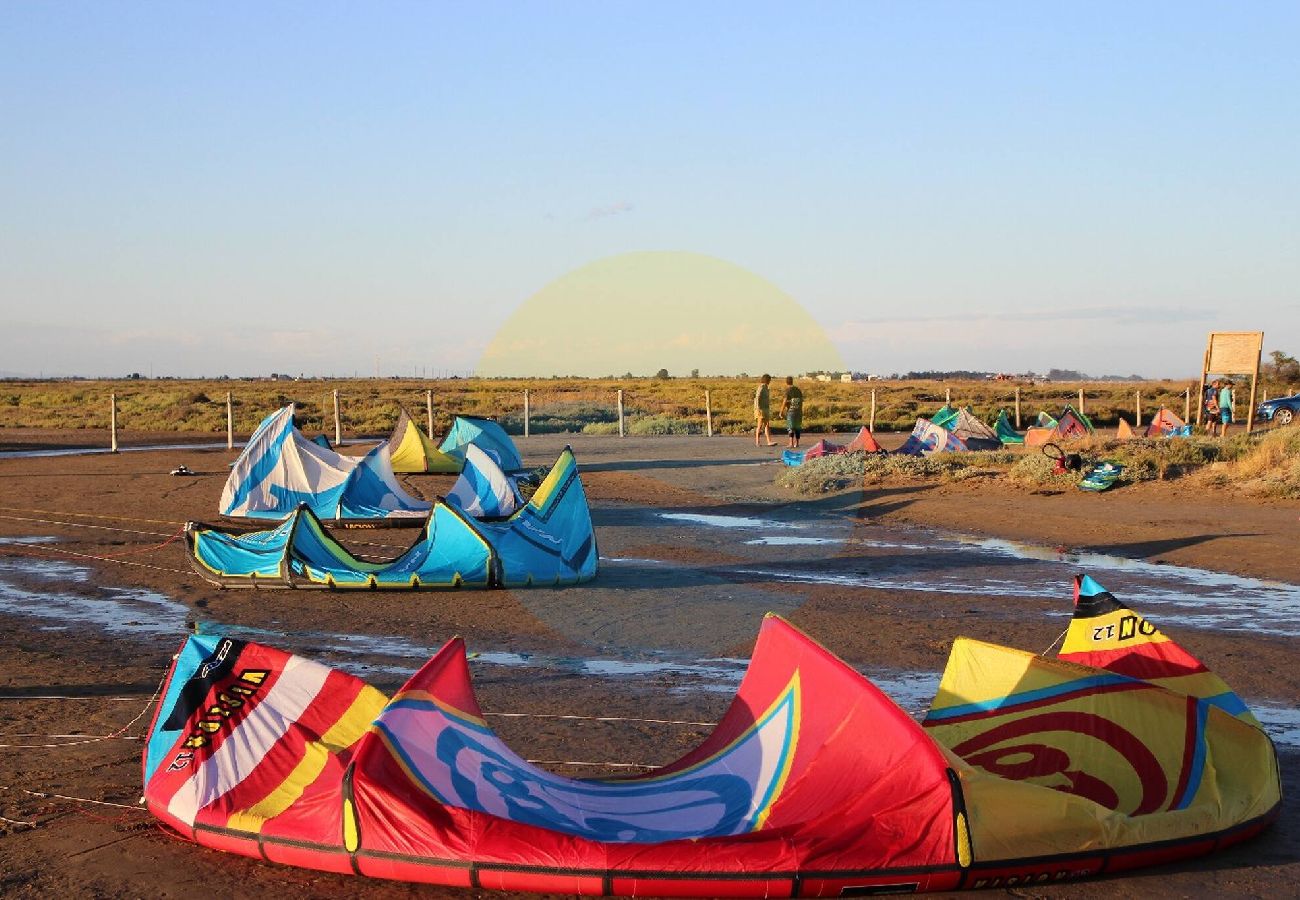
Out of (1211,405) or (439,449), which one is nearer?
(439,449)

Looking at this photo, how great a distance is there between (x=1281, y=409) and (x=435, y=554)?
32604mm

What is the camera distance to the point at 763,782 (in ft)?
20.5

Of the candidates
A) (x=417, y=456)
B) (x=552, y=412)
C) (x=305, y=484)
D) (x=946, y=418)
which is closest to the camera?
(x=305, y=484)

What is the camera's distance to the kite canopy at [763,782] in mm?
5598

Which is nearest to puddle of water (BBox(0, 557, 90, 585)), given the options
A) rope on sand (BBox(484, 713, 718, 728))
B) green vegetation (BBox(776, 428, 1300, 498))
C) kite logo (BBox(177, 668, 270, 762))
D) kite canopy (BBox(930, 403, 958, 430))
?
rope on sand (BBox(484, 713, 718, 728))

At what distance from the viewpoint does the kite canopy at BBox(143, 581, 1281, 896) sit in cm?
560

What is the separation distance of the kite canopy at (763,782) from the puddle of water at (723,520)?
13.1 metres

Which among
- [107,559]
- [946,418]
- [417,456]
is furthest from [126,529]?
[946,418]

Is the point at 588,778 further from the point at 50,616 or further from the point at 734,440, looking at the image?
the point at 734,440

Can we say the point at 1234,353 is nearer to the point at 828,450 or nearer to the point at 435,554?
the point at 828,450

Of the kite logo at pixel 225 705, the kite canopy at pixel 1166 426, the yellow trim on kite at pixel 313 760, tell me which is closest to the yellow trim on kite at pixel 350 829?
the yellow trim on kite at pixel 313 760

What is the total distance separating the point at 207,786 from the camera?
638 centimetres

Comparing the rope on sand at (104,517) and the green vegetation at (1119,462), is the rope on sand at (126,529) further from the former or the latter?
the green vegetation at (1119,462)

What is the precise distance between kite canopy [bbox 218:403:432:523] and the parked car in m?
27.0
